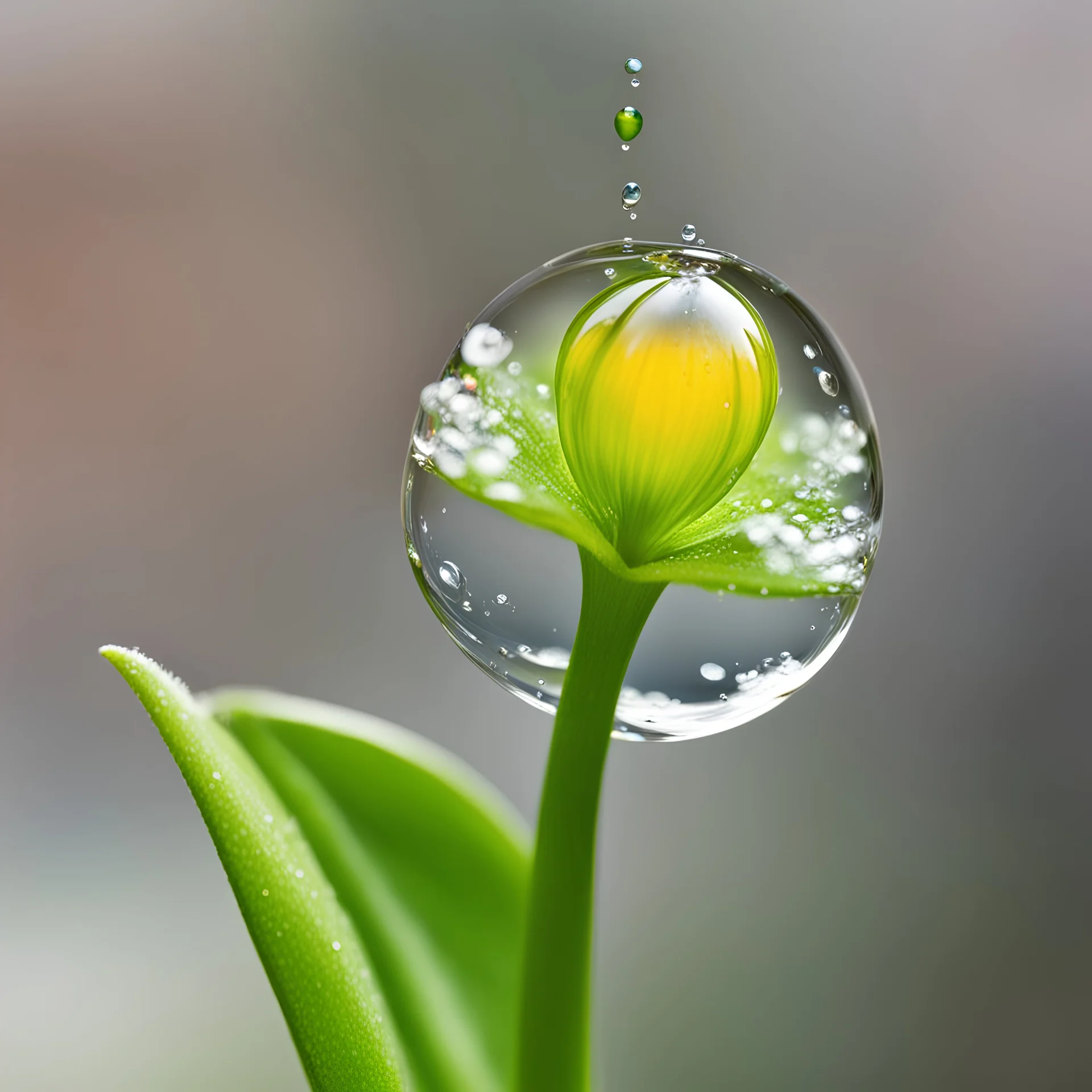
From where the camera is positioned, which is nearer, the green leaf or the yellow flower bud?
the yellow flower bud

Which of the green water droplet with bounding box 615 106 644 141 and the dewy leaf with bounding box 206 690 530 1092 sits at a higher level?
the green water droplet with bounding box 615 106 644 141

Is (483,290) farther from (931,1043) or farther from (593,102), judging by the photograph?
(931,1043)

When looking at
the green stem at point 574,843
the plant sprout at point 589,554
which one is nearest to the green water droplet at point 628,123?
the plant sprout at point 589,554

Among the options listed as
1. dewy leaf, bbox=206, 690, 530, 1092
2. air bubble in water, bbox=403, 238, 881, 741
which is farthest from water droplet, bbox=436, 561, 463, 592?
dewy leaf, bbox=206, 690, 530, 1092

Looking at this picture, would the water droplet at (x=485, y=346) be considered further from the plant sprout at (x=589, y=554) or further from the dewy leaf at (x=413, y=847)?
the dewy leaf at (x=413, y=847)

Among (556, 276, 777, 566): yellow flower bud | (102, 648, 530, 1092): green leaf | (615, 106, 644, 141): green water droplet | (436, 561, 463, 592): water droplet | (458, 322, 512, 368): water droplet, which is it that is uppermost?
(615, 106, 644, 141): green water droplet

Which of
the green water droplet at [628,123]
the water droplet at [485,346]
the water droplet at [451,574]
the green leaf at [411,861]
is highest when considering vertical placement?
the green water droplet at [628,123]

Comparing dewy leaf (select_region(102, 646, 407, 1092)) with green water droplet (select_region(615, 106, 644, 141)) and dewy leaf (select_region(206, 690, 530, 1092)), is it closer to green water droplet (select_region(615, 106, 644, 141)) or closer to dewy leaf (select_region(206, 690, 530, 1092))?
dewy leaf (select_region(206, 690, 530, 1092))

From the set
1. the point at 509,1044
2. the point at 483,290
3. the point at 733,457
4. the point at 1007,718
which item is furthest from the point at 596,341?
the point at 1007,718
